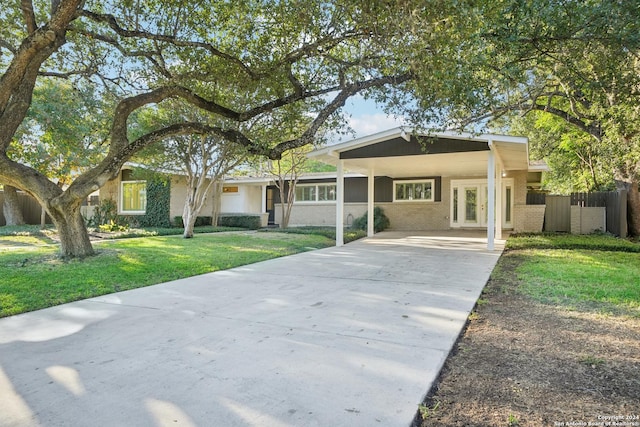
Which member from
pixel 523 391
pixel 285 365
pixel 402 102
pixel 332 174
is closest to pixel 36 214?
pixel 332 174

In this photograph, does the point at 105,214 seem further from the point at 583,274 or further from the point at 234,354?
the point at 583,274

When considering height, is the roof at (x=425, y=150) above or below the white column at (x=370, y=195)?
above

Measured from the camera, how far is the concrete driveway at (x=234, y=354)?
2.36 metres

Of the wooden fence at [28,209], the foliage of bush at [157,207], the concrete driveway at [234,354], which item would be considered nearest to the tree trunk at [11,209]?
the wooden fence at [28,209]

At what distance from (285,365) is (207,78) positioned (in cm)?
695

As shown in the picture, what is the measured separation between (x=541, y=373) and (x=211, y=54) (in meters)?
7.69

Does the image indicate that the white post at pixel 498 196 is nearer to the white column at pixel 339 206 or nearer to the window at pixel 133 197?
the white column at pixel 339 206

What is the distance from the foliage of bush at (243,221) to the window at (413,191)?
23.5 feet

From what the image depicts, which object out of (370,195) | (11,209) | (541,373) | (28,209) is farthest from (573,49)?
(28,209)

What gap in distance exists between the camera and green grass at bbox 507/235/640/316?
500 cm

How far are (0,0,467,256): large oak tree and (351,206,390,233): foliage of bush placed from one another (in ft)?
33.0

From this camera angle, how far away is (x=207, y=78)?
8.27 m

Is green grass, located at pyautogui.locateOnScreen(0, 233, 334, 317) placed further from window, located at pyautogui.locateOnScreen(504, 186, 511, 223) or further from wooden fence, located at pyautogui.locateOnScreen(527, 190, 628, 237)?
wooden fence, located at pyautogui.locateOnScreen(527, 190, 628, 237)

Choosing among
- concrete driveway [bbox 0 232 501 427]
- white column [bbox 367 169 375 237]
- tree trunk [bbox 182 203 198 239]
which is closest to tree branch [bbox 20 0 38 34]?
concrete driveway [bbox 0 232 501 427]
